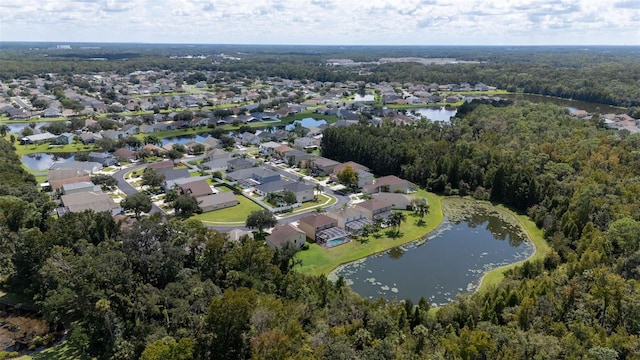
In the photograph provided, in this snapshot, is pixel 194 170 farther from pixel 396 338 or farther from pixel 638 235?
pixel 638 235

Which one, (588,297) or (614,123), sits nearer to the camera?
(588,297)

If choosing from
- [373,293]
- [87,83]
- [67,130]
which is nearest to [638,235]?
[373,293]

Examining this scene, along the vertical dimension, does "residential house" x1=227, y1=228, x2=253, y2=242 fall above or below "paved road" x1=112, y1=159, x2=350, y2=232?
above

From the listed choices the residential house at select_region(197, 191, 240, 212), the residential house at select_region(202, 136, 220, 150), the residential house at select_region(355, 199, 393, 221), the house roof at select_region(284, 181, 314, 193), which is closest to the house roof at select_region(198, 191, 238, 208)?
the residential house at select_region(197, 191, 240, 212)

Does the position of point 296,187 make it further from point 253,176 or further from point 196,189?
point 196,189

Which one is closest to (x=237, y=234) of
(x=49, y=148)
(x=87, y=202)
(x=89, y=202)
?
(x=89, y=202)

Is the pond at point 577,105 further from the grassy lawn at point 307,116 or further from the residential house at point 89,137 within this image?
the residential house at point 89,137

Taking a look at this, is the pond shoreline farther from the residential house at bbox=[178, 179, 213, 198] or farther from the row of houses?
the residential house at bbox=[178, 179, 213, 198]
